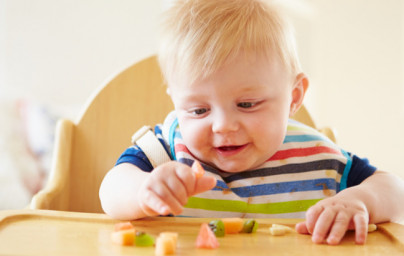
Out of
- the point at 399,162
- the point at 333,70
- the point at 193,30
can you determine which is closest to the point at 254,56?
the point at 193,30

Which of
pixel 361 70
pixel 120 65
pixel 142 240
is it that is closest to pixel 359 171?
pixel 142 240

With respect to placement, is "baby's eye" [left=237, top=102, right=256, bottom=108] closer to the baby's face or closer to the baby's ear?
the baby's face

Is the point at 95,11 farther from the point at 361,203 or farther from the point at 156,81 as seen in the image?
the point at 361,203

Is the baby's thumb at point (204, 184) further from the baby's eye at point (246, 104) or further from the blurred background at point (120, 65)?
the blurred background at point (120, 65)

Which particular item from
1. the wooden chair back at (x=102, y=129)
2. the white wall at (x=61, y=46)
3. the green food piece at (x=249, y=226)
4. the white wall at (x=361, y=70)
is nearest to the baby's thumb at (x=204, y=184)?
the green food piece at (x=249, y=226)

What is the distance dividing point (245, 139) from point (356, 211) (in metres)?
0.22

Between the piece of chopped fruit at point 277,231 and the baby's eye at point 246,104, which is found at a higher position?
the baby's eye at point 246,104

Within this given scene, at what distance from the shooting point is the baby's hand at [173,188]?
0.60 metres

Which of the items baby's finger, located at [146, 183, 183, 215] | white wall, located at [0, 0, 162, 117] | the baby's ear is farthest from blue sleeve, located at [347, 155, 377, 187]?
white wall, located at [0, 0, 162, 117]

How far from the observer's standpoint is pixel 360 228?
2.11 feet

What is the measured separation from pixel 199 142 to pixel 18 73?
6.00 ft

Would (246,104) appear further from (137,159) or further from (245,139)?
(137,159)

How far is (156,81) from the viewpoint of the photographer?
1.28m

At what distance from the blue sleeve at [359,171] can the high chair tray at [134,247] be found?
0.65 feet
